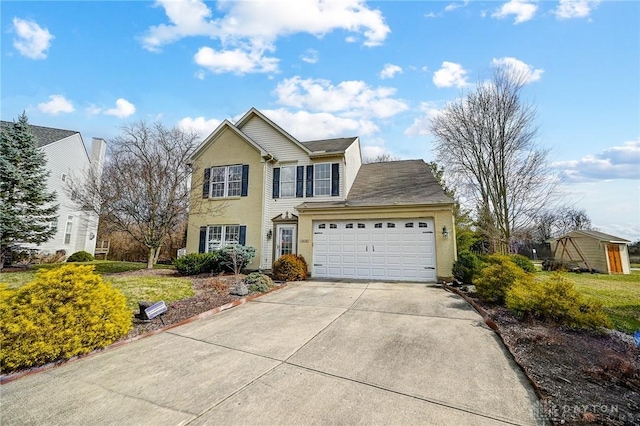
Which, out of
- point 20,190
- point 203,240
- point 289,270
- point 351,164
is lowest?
point 289,270

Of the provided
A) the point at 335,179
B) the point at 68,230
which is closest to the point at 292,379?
the point at 335,179

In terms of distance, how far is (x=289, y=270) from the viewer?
11.2 metres

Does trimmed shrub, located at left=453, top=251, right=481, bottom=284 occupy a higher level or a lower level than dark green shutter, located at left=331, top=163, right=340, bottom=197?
lower

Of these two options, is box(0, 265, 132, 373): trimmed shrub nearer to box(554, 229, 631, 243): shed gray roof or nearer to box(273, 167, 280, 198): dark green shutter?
box(273, 167, 280, 198): dark green shutter

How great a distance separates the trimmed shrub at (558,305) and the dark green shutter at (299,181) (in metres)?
9.77

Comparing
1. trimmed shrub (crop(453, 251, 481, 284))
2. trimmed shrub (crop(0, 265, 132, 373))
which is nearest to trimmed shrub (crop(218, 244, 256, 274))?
trimmed shrub (crop(0, 265, 132, 373))

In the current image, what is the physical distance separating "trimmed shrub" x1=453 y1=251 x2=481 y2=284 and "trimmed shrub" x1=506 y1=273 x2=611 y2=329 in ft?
12.0

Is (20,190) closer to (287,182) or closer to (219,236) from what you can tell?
(219,236)

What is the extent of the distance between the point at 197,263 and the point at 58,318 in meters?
8.08

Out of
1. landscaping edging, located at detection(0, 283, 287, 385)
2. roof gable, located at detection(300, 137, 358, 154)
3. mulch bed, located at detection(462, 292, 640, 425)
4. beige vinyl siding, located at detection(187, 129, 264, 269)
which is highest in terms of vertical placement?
roof gable, located at detection(300, 137, 358, 154)

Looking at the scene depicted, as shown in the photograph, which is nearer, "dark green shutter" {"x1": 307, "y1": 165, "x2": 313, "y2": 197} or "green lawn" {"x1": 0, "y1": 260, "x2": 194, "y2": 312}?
"green lawn" {"x1": 0, "y1": 260, "x2": 194, "y2": 312}

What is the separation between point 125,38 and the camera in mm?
9672

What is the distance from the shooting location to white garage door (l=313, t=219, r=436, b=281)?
36.2ft

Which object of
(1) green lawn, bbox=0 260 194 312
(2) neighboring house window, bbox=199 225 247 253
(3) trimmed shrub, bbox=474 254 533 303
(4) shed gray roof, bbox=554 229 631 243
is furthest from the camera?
(4) shed gray roof, bbox=554 229 631 243
